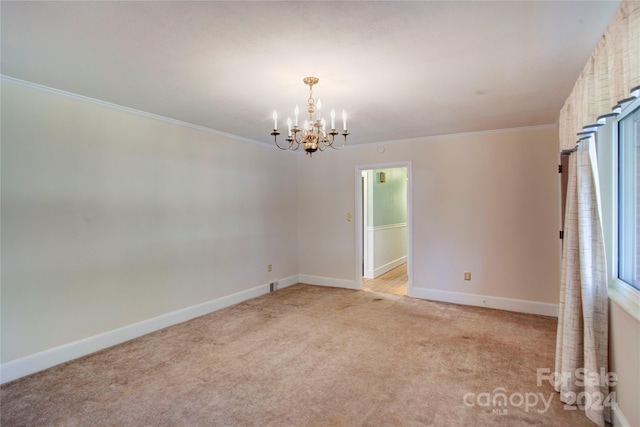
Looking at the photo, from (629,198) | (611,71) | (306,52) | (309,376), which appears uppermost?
(306,52)

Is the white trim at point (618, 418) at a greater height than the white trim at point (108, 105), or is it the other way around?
the white trim at point (108, 105)

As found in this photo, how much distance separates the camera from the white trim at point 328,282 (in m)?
5.26

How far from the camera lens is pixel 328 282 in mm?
5453

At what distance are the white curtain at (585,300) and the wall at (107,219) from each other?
12.1 feet

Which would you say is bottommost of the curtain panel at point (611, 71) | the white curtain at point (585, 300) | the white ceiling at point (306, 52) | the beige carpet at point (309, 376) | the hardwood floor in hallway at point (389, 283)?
the beige carpet at point (309, 376)

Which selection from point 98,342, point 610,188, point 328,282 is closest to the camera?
point 610,188

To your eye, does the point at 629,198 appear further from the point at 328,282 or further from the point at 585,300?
the point at 328,282

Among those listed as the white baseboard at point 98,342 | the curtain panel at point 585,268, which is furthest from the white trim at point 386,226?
the curtain panel at point 585,268

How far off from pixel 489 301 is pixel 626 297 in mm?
2464

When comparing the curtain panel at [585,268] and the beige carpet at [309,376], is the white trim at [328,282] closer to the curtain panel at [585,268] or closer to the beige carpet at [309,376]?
the beige carpet at [309,376]

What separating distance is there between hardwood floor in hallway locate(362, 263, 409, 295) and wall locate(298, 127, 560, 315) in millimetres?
321

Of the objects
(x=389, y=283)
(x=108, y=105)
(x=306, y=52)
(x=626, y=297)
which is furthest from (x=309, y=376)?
(x=389, y=283)

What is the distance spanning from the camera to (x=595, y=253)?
2.10 metres

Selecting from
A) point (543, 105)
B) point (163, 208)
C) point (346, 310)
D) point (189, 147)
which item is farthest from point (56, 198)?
point (543, 105)
